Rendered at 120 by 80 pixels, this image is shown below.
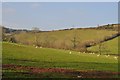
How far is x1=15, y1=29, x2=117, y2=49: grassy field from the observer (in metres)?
124

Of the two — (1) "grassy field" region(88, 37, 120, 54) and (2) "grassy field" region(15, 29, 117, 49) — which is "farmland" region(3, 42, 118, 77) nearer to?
(1) "grassy field" region(88, 37, 120, 54)

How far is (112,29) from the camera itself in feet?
462

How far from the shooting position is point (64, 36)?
13088 centimetres

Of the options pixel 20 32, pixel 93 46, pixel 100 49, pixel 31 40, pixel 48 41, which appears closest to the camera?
pixel 100 49

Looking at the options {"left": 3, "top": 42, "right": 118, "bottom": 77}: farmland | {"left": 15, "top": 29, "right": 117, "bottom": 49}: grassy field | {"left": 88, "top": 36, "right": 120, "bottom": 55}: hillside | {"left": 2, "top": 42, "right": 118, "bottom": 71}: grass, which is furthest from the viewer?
{"left": 15, "top": 29, "right": 117, "bottom": 49}: grassy field

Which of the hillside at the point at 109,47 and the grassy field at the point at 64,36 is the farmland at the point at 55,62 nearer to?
Answer: the hillside at the point at 109,47

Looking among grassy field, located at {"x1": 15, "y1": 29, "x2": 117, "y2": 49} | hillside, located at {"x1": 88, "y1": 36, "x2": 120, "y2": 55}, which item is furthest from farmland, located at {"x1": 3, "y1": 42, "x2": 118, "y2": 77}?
grassy field, located at {"x1": 15, "y1": 29, "x2": 117, "y2": 49}

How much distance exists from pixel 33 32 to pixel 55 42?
66.0ft

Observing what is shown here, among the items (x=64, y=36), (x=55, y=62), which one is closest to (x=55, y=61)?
(x=55, y=62)

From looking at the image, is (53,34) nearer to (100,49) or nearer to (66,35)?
(66,35)

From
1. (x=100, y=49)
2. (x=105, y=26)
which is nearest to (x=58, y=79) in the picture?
(x=100, y=49)

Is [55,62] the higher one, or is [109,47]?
[109,47]

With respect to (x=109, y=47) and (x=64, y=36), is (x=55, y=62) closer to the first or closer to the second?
(x=109, y=47)

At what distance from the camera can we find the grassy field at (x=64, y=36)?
124 m
